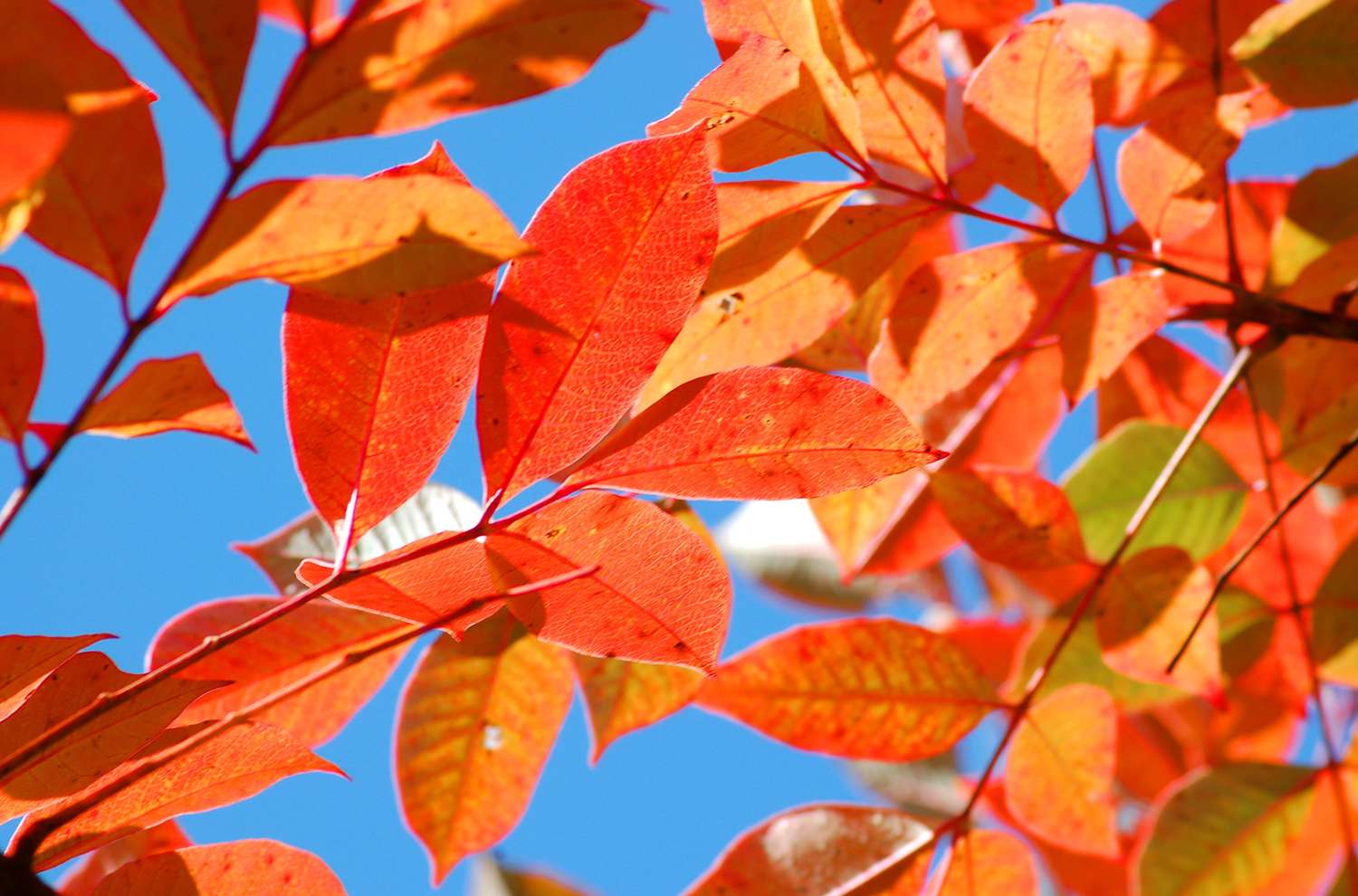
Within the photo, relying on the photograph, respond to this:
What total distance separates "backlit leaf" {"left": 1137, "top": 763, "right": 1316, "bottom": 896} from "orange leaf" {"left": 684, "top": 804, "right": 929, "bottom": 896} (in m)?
0.18

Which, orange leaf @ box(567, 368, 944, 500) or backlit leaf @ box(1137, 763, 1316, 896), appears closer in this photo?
orange leaf @ box(567, 368, 944, 500)

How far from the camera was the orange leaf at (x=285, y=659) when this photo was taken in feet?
1.67

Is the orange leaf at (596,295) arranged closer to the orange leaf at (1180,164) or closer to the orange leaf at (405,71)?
the orange leaf at (405,71)

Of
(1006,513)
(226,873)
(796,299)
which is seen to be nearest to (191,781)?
(226,873)

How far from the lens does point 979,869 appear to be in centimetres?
61

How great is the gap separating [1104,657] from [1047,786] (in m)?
0.07

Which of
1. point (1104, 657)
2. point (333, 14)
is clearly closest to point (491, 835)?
point (1104, 657)

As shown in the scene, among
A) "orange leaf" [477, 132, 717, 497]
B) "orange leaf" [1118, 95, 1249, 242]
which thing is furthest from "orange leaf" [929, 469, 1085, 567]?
"orange leaf" [477, 132, 717, 497]

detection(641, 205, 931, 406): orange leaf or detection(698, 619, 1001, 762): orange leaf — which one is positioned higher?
detection(641, 205, 931, 406): orange leaf

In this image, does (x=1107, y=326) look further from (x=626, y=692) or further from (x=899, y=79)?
(x=626, y=692)

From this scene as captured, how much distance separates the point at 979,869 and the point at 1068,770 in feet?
0.23

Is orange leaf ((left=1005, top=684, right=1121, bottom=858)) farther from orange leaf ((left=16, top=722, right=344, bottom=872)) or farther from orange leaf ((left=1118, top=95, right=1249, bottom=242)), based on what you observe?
orange leaf ((left=16, top=722, right=344, bottom=872))

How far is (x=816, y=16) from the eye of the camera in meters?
0.46

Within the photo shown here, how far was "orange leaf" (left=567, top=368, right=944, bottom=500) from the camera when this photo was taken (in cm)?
41
